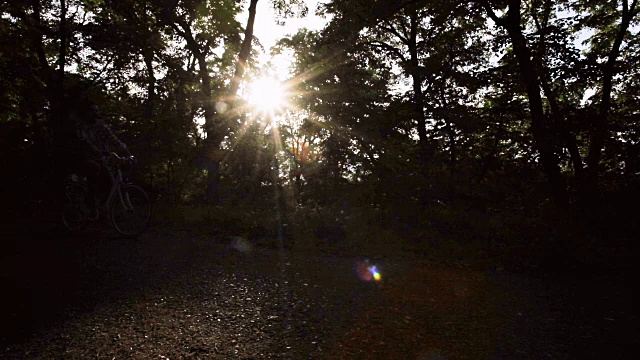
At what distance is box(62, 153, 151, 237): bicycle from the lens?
20.1ft

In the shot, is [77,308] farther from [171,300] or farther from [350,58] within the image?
[350,58]

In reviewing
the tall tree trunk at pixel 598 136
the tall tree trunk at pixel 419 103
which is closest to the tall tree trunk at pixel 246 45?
the tall tree trunk at pixel 419 103

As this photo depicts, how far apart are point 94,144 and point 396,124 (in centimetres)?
751

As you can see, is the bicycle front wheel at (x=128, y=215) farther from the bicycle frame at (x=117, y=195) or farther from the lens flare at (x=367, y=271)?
the lens flare at (x=367, y=271)

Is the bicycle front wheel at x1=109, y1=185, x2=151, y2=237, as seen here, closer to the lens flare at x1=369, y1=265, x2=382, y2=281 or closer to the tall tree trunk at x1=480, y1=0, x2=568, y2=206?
the lens flare at x1=369, y1=265, x2=382, y2=281

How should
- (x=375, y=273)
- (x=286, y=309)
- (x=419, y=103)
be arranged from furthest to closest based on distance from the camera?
(x=419, y=103) → (x=375, y=273) → (x=286, y=309)

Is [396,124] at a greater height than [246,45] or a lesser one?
lesser

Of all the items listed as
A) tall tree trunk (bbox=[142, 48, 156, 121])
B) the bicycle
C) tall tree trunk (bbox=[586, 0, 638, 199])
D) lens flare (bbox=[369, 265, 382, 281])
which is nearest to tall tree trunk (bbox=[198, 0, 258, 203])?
tall tree trunk (bbox=[142, 48, 156, 121])

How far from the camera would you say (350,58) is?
11.2 m

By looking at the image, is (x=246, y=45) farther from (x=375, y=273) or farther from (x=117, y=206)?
(x=375, y=273)

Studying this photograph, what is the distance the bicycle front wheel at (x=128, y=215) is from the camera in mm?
6113

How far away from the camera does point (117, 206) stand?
20.3ft

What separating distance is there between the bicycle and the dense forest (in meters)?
1.21

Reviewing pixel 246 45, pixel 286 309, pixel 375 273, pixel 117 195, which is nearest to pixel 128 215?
pixel 117 195
